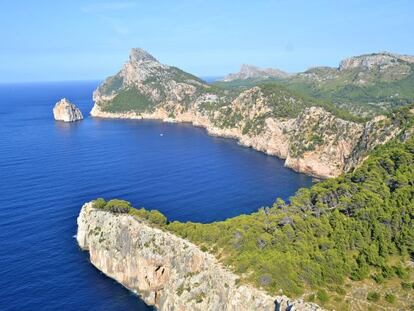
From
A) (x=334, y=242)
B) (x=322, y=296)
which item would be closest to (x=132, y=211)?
(x=334, y=242)

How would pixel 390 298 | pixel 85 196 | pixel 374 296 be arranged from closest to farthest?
pixel 390 298
pixel 374 296
pixel 85 196

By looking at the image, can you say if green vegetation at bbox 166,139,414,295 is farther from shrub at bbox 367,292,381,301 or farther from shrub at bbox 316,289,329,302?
shrub at bbox 367,292,381,301

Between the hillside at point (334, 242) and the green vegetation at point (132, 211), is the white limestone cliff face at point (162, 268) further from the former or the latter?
the hillside at point (334, 242)

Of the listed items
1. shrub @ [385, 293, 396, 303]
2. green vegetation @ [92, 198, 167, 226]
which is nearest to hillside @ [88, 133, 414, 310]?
shrub @ [385, 293, 396, 303]

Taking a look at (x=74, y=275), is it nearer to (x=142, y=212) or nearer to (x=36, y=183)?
(x=142, y=212)

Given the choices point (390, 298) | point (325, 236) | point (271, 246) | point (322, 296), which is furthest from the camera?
point (325, 236)

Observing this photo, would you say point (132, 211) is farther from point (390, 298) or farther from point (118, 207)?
point (390, 298)
